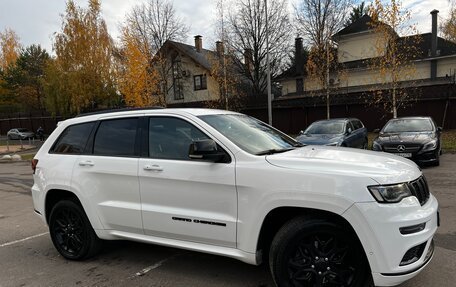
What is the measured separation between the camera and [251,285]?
3705 millimetres

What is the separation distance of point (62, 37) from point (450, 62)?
106ft

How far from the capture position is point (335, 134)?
1229 cm

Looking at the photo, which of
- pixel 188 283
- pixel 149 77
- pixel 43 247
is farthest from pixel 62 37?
pixel 188 283

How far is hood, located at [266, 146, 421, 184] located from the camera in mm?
3029

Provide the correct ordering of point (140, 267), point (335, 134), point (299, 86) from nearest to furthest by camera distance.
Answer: point (140, 267)
point (335, 134)
point (299, 86)

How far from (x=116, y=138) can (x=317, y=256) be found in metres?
2.64

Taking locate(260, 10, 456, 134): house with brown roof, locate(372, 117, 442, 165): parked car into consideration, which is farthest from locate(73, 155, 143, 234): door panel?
locate(260, 10, 456, 134): house with brown roof

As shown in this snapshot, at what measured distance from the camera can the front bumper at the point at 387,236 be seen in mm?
2883

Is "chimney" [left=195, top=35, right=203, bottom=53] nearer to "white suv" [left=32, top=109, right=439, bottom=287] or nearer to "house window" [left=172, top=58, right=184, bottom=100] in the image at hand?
"house window" [left=172, top=58, right=184, bottom=100]

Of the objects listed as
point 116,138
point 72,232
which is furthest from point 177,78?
point 116,138

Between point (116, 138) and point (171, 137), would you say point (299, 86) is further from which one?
point (171, 137)

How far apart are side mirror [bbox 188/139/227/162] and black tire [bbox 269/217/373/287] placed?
89cm

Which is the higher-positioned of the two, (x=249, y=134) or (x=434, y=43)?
(x=434, y=43)

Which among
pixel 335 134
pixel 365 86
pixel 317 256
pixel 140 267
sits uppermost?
pixel 365 86
